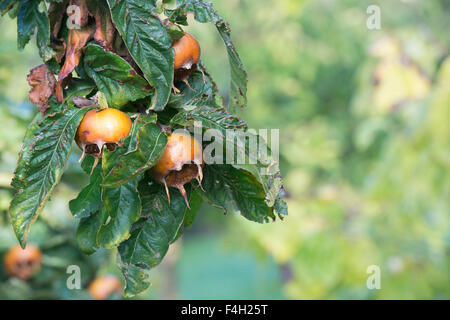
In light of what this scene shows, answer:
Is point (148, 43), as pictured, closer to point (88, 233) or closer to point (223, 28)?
point (223, 28)

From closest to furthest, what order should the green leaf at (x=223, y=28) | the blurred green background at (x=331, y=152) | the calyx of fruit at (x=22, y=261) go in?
the green leaf at (x=223, y=28) < the calyx of fruit at (x=22, y=261) < the blurred green background at (x=331, y=152)

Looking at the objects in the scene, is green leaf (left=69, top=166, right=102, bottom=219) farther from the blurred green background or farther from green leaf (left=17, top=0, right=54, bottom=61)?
the blurred green background

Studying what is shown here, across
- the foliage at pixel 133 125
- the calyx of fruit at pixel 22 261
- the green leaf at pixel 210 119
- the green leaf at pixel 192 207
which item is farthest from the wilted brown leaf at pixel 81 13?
the calyx of fruit at pixel 22 261

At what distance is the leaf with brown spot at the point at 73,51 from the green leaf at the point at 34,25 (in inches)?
1.5

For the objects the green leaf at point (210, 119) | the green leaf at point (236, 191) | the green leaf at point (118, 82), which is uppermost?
the green leaf at point (118, 82)

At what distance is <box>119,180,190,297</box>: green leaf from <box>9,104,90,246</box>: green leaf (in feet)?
0.45

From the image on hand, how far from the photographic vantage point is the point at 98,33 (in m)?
0.78

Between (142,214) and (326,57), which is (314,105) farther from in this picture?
(142,214)

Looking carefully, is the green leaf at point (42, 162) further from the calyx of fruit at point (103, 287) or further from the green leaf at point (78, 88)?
Answer: the calyx of fruit at point (103, 287)

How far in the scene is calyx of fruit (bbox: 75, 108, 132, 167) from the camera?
0.71 meters

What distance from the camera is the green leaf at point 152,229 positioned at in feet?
2.57

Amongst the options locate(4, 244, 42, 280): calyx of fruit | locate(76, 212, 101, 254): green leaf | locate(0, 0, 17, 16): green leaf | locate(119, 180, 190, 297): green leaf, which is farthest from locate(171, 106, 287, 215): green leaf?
locate(4, 244, 42, 280): calyx of fruit
